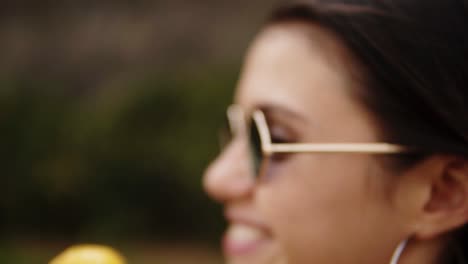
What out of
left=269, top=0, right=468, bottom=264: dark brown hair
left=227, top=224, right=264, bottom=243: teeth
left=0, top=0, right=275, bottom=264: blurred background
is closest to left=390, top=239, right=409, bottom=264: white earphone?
left=269, top=0, right=468, bottom=264: dark brown hair

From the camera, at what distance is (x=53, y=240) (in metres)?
6.33

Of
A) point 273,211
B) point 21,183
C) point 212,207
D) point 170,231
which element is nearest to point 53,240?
point 21,183

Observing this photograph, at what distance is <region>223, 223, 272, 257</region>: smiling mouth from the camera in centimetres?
178

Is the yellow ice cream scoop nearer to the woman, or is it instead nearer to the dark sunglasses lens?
the woman

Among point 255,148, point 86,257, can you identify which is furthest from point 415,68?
point 86,257

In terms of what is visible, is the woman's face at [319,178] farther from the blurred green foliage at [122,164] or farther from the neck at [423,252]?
the blurred green foliage at [122,164]

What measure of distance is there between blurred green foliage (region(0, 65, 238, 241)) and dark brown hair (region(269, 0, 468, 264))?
4310 mm

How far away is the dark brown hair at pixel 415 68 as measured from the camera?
1.63 metres

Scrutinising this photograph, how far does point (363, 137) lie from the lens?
1.68 metres

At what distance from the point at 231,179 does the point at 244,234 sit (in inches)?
5.6

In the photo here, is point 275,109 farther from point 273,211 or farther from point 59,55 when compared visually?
point 59,55

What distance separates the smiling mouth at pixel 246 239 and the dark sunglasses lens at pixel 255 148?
0.15m

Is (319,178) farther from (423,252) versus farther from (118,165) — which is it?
(118,165)

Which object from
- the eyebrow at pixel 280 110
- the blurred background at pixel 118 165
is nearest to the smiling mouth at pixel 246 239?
the eyebrow at pixel 280 110
